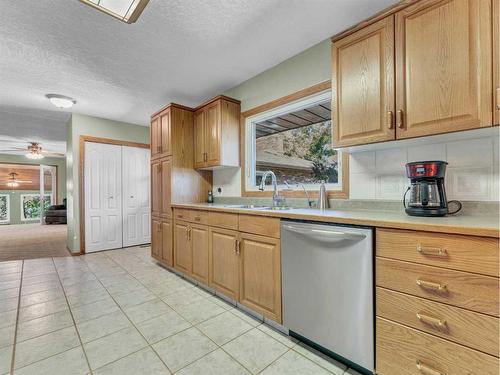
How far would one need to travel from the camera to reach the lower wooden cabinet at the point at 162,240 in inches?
124

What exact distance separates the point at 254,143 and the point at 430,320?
240cm

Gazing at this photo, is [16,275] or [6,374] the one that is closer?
[6,374]

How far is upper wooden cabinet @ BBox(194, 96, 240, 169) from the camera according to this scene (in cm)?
291

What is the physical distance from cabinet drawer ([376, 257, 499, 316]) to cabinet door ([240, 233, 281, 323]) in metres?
0.74

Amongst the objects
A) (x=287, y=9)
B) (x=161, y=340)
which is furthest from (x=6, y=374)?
(x=287, y=9)

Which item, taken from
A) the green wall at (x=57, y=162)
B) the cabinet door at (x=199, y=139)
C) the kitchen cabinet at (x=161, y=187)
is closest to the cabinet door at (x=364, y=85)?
the cabinet door at (x=199, y=139)

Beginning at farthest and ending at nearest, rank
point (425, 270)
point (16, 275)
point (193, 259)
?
point (16, 275), point (193, 259), point (425, 270)

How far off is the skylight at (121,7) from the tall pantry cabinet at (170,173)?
A: 64.4 inches

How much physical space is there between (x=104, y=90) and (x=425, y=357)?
4.12m

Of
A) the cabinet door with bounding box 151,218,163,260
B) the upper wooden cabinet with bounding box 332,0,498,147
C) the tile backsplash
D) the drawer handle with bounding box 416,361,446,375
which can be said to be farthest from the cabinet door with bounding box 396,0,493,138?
the cabinet door with bounding box 151,218,163,260

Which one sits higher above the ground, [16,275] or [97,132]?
[97,132]

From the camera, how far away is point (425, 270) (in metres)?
1.12

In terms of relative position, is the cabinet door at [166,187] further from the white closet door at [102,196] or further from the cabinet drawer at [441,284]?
the cabinet drawer at [441,284]

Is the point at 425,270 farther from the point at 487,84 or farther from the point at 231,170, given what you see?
the point at 231,170
